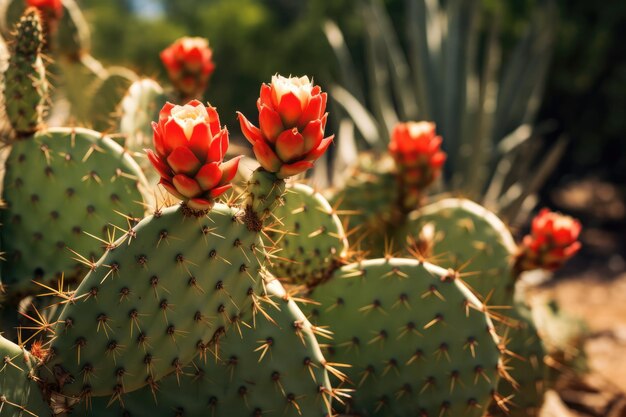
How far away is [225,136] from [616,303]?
161 inches

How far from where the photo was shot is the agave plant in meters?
4.67

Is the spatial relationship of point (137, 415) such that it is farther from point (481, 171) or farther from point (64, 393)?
point (481, 171)

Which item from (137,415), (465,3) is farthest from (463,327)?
(465,3)

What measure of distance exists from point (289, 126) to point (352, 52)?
259 inches

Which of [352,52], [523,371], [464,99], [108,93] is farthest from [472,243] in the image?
[352,52]

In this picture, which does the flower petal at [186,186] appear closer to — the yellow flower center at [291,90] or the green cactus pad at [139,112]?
the yellow flower center at [291,90]

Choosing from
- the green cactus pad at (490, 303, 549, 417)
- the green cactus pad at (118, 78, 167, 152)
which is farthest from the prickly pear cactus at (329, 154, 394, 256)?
the green cactus pad at (118, 78, 167, 152)

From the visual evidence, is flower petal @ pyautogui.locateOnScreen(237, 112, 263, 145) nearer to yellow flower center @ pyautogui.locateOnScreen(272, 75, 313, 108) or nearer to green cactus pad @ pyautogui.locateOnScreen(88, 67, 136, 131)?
yellow flower center @ pyautogui.locateOnScreen(272, 75, 313, 108)

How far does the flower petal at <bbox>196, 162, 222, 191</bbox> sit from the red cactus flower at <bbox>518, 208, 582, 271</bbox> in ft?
3.91

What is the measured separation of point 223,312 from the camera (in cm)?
136

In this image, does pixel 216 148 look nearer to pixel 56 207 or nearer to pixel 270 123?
pixel 270 123

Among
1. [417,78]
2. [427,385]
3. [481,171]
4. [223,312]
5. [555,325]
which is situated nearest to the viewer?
[223,312]

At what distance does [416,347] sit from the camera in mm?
1709

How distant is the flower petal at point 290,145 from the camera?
48.9 inches
